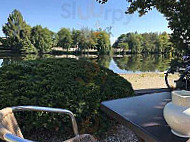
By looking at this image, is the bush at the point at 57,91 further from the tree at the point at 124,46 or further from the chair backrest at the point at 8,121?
the tree at the point at 124,46

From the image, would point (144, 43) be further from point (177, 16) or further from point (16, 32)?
point (177, 16)

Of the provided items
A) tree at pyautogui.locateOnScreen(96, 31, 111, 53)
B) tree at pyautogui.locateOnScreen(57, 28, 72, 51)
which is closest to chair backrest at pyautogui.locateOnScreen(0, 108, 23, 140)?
tree at pyautogui.locateOnScreen(57, 28, 72, 51)

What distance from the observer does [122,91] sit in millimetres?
1844

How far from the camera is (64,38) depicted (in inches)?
1175

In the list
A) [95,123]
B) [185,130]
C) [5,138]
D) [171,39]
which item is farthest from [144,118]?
[171,39]

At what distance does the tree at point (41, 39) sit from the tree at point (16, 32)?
3.36 ft

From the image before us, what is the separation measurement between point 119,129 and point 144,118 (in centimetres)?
106

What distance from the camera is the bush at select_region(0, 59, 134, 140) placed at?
4.87 ft

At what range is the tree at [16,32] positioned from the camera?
27828 millimetres

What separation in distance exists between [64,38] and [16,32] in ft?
26.4

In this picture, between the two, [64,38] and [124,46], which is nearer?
[64,38]

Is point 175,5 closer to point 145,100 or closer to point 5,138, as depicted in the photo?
point 145,100

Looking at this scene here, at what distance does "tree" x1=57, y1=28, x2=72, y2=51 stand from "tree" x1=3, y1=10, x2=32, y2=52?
5310 mm

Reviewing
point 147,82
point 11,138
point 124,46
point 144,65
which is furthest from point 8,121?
point 124,46
